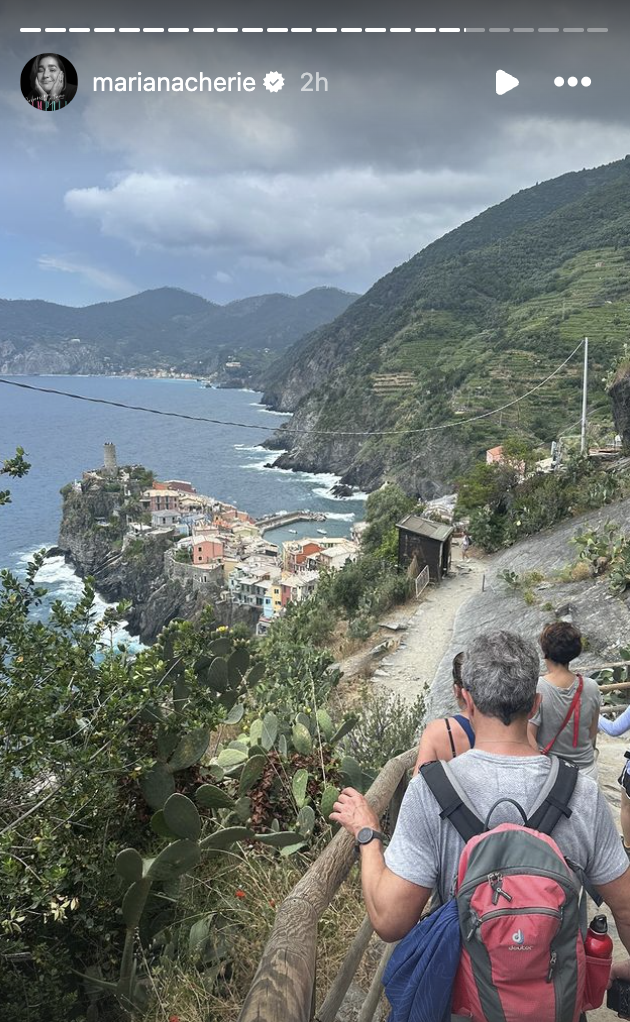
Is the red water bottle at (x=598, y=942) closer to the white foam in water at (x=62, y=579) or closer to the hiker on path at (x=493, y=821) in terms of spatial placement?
the hiker on path at (x=493, y=821)

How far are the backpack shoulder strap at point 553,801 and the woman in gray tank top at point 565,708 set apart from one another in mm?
1418

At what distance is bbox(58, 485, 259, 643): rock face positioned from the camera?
4644 cm

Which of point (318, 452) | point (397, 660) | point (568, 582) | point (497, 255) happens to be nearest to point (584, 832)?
point (568, 582)

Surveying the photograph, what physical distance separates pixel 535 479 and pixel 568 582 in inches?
301

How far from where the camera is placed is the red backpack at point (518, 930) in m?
1.23

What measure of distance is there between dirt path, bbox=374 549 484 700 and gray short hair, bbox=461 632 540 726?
7.81 meters

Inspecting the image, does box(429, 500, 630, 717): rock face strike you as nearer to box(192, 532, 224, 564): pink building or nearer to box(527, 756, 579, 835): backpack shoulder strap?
box(527, 756, 579, 835): backpack shoulder strap

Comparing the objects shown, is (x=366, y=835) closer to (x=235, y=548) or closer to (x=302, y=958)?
(x=302, y=958)

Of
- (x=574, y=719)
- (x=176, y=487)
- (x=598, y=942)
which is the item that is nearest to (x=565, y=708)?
(x=574, y=719)

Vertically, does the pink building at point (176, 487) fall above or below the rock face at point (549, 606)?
below

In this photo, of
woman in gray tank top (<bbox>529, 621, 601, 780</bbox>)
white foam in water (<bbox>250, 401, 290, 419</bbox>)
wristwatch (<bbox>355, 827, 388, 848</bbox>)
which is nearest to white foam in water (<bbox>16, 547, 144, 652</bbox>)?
woman in gray tank top (<bbox>529, 621, 601, 780</bbox>)

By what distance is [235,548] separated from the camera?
53.6 m

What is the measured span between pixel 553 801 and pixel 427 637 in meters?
12.0

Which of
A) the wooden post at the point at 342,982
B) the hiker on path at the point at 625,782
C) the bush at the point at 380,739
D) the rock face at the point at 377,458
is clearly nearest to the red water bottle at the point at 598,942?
the wooden post at the point at 342,982
